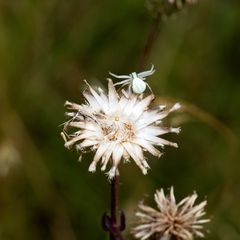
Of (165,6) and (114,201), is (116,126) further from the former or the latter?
(165,6)

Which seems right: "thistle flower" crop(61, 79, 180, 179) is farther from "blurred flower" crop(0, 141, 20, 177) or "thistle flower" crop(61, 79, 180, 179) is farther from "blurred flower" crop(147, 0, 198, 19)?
"blurred flower" crop(0, 141, 20, 177)

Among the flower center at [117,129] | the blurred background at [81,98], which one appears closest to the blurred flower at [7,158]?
the blurred background at [81,98]

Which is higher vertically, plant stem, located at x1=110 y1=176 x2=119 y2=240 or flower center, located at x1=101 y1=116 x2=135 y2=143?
flower center, located at x1=101 y1=116 x2=135 y2=143

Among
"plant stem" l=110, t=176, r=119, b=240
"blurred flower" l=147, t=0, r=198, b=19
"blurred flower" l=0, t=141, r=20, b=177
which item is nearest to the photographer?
"plant stem" l=110, t=176, r=119, b=240

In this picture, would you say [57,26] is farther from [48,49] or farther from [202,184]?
[202,184]

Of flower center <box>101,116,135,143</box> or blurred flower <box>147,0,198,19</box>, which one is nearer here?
flower center <box>101,116,135,143</box>

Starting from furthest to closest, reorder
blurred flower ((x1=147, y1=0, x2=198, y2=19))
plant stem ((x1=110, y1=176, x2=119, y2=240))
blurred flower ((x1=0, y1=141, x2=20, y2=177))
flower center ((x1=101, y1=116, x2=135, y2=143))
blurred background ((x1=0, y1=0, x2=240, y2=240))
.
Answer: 1. blurred background ((x1=0, y1=0, x2=240, y2=240))
2. blurred flower ((x1=0, y1=141, x2=20, y2=177))
3. blurred flower ((x1=147, y1=0, x2=198, y2=19))
4. flower center ((x1=101, y1=116, x2=135, y2=143))
5. plant stem ((x1=110, y1=176, x2=119, y2=240))

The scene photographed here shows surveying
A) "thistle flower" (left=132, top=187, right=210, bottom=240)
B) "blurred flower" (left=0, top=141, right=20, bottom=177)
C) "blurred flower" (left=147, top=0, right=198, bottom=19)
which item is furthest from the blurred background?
"thistle flower" (left=132, top=187, right=210, bottom=240)
